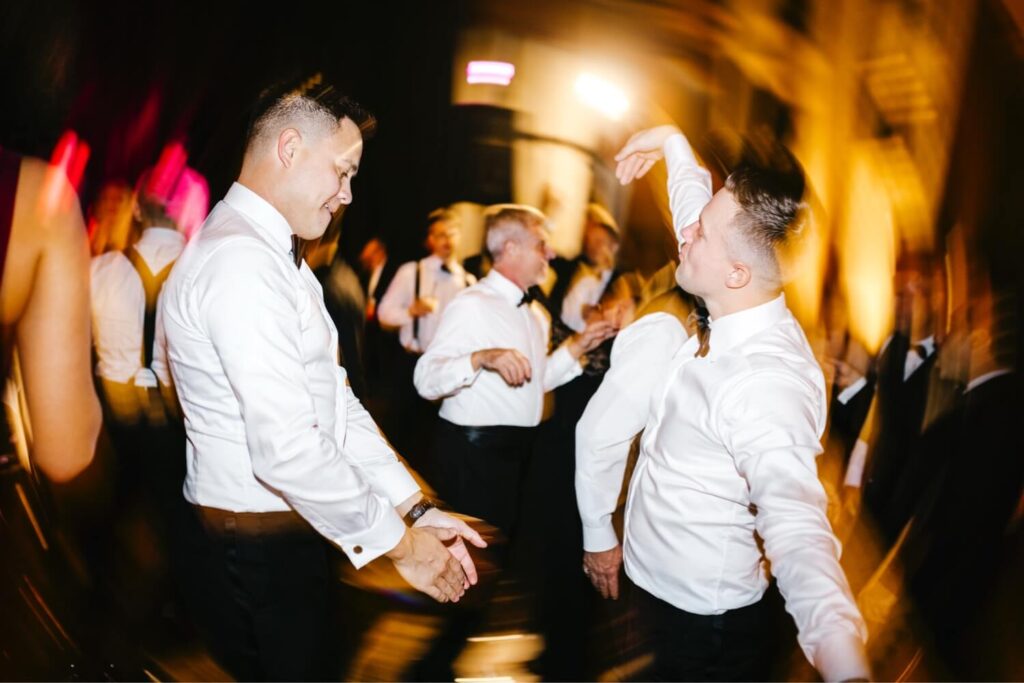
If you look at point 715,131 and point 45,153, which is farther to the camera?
point 715,131

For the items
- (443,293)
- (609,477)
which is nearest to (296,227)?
(609,477)

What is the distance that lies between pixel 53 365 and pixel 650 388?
0.92 meters

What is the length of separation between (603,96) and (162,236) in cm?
118

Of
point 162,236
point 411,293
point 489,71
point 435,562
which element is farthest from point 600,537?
point 411,293

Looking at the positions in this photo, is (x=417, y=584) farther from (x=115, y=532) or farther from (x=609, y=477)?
(x=115, y=532)

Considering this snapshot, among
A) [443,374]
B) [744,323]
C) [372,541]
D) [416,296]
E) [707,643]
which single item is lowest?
[707,643]

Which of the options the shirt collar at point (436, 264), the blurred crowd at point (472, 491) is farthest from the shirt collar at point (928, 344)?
the shirt collar at point (436, 264)

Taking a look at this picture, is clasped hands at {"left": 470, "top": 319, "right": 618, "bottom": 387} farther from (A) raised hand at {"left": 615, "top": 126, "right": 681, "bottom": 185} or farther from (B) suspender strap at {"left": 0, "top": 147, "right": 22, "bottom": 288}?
(B) suspender strap at {"left": 0, "top": 147, "right": 22, "bottom": 288}

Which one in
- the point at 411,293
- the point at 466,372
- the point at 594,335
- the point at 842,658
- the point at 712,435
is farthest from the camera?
the point at 411,293

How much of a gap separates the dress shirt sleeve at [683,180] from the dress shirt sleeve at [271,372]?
2.46 feet

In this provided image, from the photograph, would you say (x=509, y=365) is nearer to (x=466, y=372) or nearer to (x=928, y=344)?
(x=466, y=372)

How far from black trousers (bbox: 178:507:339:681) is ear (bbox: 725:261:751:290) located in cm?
84

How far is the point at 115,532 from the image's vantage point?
1095mm

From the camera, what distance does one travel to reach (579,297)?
199 centimetres
